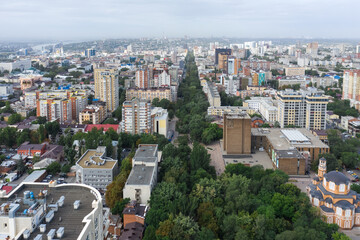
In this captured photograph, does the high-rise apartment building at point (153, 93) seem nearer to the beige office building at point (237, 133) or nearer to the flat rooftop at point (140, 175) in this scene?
the beige office building at point (237, 133)

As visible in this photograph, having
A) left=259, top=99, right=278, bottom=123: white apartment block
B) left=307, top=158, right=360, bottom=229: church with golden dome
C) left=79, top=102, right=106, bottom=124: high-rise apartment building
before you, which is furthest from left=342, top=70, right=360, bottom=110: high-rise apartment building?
left=79, top=102, right=106, bottom=124: high-rise apartment building

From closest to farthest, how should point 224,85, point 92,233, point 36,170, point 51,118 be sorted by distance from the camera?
point 92,233 → point 36,170 → point 51,118 → point 224,85

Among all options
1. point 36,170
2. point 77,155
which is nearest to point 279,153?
point 77,155

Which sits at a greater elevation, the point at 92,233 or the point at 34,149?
the point at 92,233

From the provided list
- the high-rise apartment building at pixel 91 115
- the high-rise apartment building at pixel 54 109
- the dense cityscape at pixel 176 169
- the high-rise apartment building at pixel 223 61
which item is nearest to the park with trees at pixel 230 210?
the dense cityscape at pixel 176 169

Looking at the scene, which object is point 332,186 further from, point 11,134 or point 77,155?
point 11,134

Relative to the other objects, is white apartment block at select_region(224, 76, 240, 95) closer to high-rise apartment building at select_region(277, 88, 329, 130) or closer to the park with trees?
high-rise apartment building at select_region(277, 88, 329, 130)

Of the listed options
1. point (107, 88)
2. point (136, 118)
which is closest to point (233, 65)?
point (107, 88)
